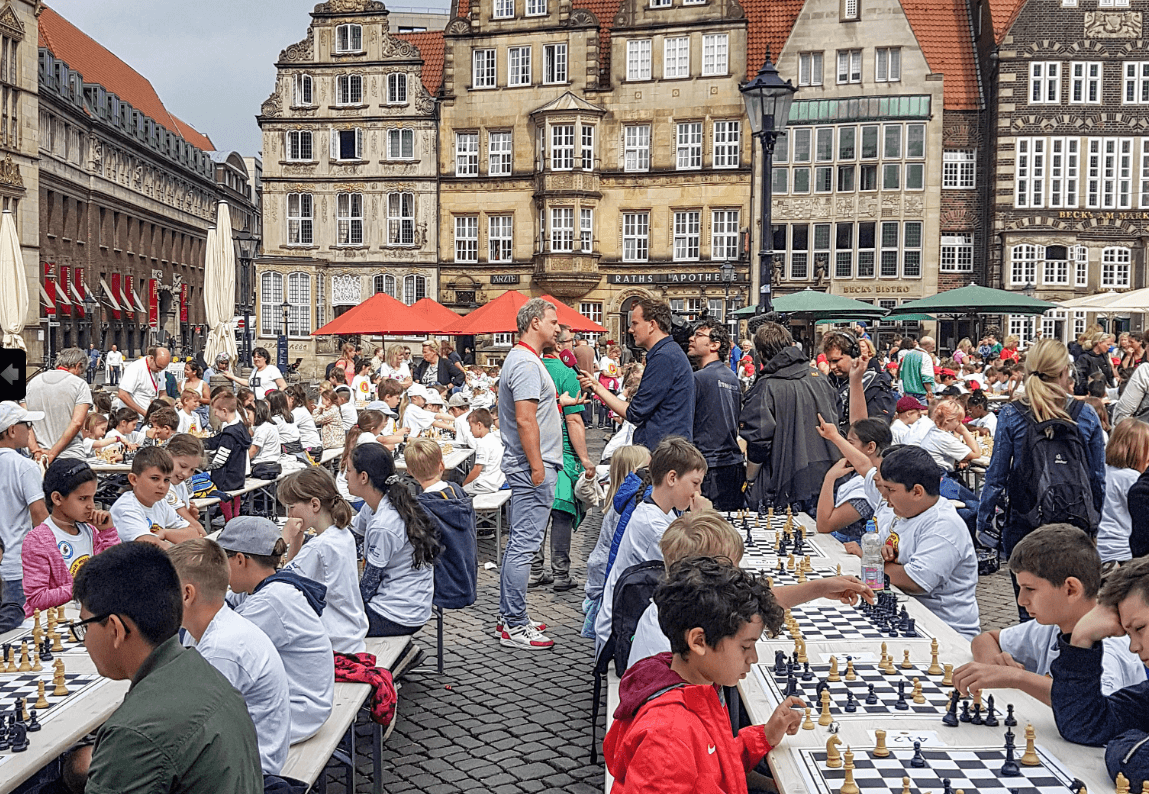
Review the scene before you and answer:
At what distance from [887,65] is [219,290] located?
27070 millimetres

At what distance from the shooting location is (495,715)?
6.96 meters

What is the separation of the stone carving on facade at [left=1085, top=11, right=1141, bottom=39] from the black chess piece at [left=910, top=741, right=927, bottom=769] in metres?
41.8

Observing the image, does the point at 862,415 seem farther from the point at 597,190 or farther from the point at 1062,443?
the point at 597,190

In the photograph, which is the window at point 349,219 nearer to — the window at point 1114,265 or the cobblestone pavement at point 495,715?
the window at point 1114,265

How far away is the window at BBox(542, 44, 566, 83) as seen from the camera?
41969 mm

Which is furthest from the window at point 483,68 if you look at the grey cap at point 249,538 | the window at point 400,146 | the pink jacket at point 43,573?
the grey cap at point 249,538

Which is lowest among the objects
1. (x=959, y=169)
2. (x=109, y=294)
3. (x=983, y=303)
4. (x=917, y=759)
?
(x=917, y=759)

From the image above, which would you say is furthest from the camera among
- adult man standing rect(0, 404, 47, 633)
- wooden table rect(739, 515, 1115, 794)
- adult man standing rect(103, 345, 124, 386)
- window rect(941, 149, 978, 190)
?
window rect(941, 149, 978, 190)

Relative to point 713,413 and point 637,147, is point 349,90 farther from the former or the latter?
point 713,413

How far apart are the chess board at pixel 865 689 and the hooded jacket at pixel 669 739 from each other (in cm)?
95

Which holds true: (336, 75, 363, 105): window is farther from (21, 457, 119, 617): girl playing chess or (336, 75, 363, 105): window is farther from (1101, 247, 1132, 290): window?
(21, 457, 119, 617): girl playing chess

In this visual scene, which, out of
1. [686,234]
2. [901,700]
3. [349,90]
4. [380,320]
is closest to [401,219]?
[349,90]

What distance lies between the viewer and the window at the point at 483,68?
4266 centimetres

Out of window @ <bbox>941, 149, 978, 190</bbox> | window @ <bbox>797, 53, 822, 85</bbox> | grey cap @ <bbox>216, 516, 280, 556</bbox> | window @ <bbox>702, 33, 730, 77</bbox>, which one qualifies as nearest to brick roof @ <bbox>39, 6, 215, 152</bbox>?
window @ <bbox>702, 33, 730, 77</bbox>
